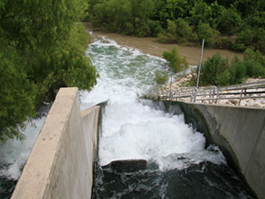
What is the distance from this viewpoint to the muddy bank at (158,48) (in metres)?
32.1

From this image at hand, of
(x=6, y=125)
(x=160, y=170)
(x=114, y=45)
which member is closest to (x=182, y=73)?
(x=114, y=45)

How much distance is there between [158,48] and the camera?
3641cm

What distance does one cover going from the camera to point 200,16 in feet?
138

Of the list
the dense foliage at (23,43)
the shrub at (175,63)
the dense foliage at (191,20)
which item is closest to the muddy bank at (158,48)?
the dense foliage at (191,20)

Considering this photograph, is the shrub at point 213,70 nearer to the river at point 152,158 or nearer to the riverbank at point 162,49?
the riverbank at point 162,49

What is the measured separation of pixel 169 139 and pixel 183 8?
43.5 metres

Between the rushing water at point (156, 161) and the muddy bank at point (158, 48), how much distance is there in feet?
65.1

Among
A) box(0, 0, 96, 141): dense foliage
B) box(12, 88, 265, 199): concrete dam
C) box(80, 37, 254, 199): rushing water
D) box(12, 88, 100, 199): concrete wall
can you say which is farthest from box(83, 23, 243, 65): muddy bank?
box(12, 88, 100, 199): concrete wall

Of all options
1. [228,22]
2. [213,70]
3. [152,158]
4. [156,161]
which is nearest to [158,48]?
[228,22]

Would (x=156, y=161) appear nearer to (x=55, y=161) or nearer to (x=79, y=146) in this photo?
(x=79, y=146)

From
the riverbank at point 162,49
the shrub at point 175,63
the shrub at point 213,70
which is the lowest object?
the riverbank at point 162,49

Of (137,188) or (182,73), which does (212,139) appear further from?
(182,73)

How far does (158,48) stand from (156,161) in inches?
1199

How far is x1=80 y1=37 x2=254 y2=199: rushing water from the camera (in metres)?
6.55
